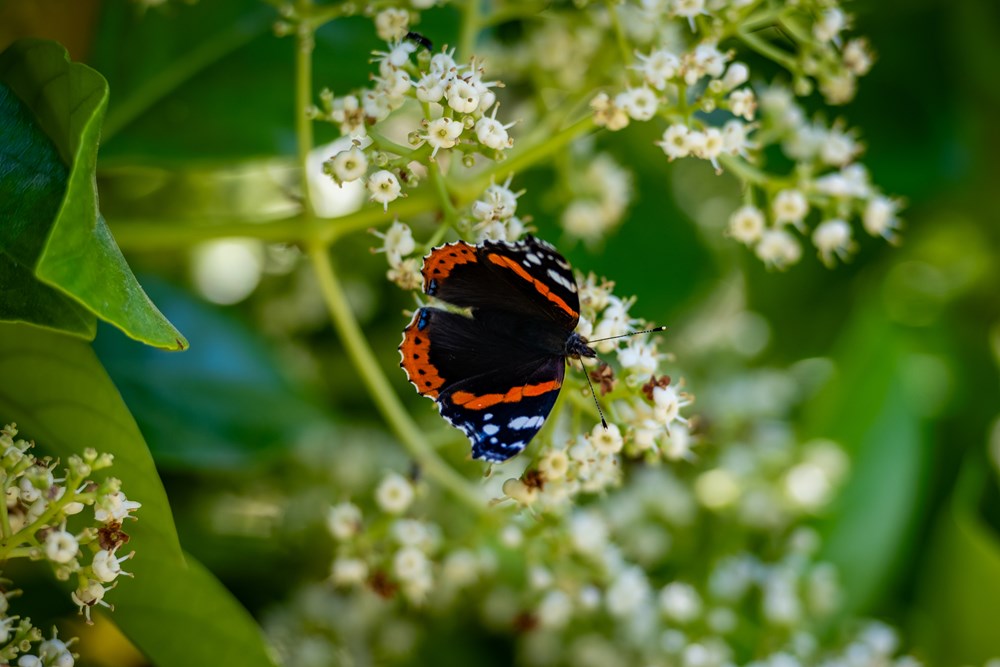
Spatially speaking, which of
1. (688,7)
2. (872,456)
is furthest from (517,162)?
(872,456)

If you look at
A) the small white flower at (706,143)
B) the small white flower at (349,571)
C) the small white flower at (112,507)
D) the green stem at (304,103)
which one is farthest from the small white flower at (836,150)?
the small white flower at (112,507)

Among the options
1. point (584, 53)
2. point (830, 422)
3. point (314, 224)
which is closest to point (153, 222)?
point (314, 224)

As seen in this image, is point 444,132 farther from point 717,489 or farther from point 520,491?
point 717,489

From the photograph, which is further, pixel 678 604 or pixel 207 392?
pixel 207 392

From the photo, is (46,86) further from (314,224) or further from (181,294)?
(181,294)

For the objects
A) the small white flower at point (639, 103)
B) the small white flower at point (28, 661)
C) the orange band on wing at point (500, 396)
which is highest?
the small white flower at point (639, 103)

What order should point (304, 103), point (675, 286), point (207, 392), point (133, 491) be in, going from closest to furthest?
point (133, 491)
point (304, 103)
point (207, 392)
point (675, 286)

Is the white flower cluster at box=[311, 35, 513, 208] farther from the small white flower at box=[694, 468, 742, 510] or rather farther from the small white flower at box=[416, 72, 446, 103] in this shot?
the small white flower at box=[694, 468, 742, 510]

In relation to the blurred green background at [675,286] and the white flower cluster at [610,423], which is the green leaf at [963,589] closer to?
the blurred green background at [675,286]
